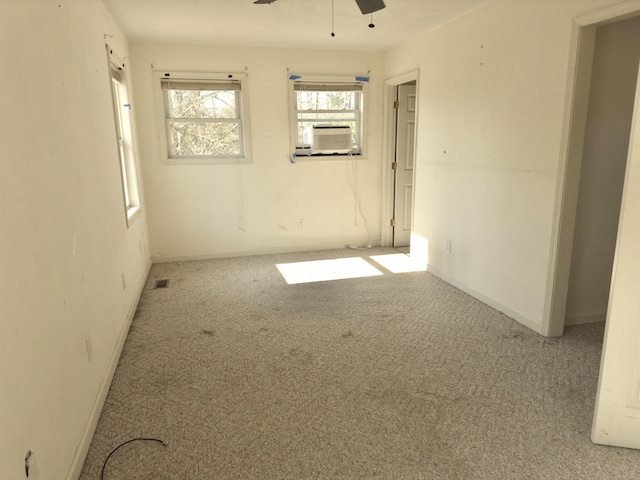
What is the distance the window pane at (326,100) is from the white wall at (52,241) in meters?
2.77

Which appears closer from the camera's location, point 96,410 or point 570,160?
point 96,410

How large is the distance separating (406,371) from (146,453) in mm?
1529

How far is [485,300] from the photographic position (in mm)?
3828

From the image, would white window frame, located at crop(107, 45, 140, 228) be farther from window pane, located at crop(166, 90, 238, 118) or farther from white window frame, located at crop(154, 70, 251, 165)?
window pane, located at crop(166, 90, 238, 118)

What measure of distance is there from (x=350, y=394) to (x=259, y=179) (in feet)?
11.2

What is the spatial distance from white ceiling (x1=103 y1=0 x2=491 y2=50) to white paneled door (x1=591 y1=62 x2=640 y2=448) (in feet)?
7.89

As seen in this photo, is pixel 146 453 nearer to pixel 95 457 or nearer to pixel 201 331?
pixel 95 457

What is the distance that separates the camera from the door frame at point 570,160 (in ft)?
9.00

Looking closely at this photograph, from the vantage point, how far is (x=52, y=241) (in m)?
1.80

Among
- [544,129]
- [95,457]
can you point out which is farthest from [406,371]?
[544,129]

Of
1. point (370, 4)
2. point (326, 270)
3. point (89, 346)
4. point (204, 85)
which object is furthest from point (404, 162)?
point (89, 346)

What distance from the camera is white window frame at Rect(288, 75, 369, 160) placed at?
5.22m

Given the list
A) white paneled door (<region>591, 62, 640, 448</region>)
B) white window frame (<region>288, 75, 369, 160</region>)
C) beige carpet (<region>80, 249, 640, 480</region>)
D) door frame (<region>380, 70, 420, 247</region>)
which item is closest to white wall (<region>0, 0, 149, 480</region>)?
beige carpet (<region>80, 249, 640, 480</region>)

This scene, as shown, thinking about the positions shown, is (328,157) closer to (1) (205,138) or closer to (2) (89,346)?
(1) (205,138)
